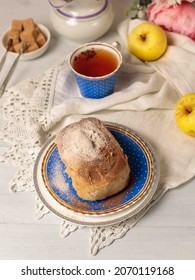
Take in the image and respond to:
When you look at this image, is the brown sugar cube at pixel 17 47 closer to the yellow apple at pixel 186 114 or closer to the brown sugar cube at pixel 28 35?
the brown sugar cube at pixel 28 35

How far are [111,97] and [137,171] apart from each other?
21 cm

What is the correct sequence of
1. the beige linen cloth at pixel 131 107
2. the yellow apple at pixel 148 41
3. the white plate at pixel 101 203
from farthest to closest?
the yellow apple at pixel 148 41 → the beige linen cloth at pixel 131 107 → the white plate at pixel 101 203

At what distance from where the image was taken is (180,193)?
2.79 feet

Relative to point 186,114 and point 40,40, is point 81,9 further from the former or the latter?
point 186,114

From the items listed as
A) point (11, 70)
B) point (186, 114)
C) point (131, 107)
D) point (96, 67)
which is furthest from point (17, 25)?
point (186, 114)

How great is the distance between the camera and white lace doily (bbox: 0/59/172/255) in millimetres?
794

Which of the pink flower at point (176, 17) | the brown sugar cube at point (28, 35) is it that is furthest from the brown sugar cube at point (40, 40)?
the pink flower at point (176, 17)

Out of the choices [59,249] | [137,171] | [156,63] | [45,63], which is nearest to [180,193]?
[137,171]

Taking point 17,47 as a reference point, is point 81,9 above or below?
above

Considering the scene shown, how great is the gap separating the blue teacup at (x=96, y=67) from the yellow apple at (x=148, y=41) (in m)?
0.06

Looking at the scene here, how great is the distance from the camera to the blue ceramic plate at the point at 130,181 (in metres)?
0.79

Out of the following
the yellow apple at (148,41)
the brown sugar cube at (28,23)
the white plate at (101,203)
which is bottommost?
the white plate at (101,203)

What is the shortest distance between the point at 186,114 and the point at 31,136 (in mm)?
327

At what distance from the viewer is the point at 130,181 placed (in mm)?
825
